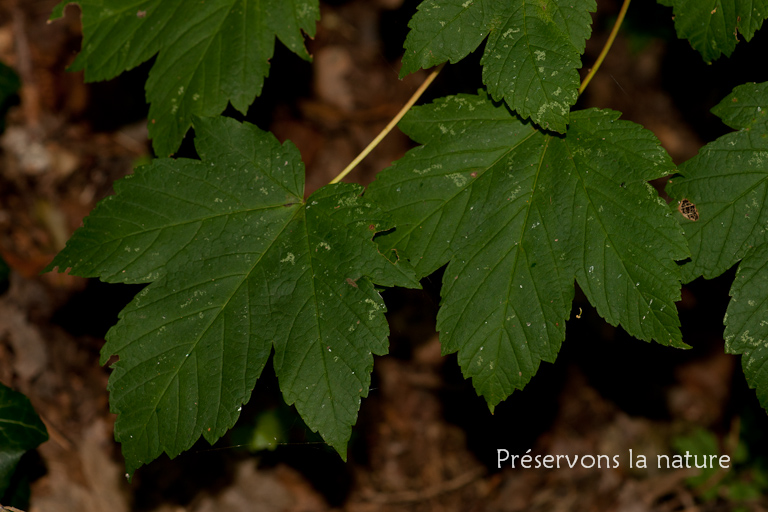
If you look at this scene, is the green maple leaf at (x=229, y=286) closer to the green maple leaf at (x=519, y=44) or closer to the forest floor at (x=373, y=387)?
the green maple leaf at (x=519, y=44)

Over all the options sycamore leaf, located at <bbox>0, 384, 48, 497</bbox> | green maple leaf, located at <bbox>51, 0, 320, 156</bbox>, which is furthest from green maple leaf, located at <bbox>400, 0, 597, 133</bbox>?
sycamore leaf, located at <bbox>0, 384, 48, 497</bbox>

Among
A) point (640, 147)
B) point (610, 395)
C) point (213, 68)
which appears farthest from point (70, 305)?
point (610, 395)

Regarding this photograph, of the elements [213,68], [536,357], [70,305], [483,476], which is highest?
[213,68]

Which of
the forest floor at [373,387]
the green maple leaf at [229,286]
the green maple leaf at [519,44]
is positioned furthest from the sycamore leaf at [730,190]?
the forest floor at [373,387]

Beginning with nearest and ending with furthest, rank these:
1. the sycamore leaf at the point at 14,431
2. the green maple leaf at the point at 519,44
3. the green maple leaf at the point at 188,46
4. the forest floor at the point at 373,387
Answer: the green maple leaf at the point at 519,44
the green maple leaf at the point at 188,46
the sycamore leaf at the point at 14,431
the forest floor at the point at 373,387

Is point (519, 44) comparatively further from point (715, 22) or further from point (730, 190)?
point (730, 190)

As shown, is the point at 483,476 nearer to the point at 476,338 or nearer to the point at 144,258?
the point at 476,338

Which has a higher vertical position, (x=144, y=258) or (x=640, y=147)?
(x=640, y=147)
